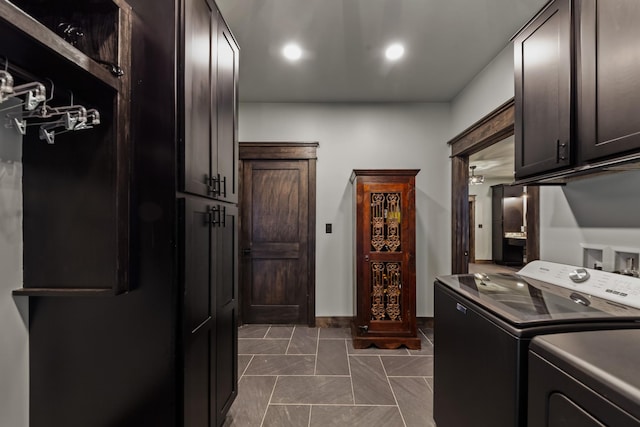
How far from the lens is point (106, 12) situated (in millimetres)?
1026

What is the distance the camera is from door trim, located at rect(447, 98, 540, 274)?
2143 mm

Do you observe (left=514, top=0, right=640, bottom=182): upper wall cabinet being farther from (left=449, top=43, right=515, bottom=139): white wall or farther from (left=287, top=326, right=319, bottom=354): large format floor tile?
(left=287, top=326, right=319, bottom=354): large format floor tile

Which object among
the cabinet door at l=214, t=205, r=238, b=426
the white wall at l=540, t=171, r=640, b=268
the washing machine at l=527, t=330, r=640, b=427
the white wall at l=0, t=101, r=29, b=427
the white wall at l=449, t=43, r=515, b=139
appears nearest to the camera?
the washing machine at l=527, t=330, r=640, b=427

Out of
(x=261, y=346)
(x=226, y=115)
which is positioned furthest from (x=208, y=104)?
(x=261, y=346)

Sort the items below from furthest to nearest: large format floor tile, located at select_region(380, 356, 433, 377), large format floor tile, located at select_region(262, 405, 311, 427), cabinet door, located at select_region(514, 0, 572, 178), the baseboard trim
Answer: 1. the baseboard trim
2. large format floor tile, located at select_region(380, 356, 433, 377)
3. large format floor tile, located at select_region(262, 405, 311, 427)
4. cabinet door, located at select_region(514, 0, 572, 178)

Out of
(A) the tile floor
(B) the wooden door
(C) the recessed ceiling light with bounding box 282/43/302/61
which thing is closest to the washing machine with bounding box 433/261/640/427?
(A) the tile floor

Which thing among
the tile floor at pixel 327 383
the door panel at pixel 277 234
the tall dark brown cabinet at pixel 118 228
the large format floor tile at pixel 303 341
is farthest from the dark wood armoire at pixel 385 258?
the tall dark brown cabinet at pixel 118 228

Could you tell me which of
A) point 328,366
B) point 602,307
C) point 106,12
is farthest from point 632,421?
point 328,366

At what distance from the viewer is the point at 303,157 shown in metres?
3.53

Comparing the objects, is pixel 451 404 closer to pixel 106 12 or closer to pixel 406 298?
pixel 406 298

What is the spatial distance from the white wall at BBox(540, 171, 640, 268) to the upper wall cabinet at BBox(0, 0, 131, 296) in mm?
2308

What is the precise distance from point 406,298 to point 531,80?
2.17m

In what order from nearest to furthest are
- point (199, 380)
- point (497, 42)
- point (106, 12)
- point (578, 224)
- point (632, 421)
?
point (632, 421)
point (106, 12)
point (199, 380)
point (578, 224)
point (497, 42)

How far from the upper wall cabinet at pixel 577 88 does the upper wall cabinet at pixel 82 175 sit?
1.85 meters
